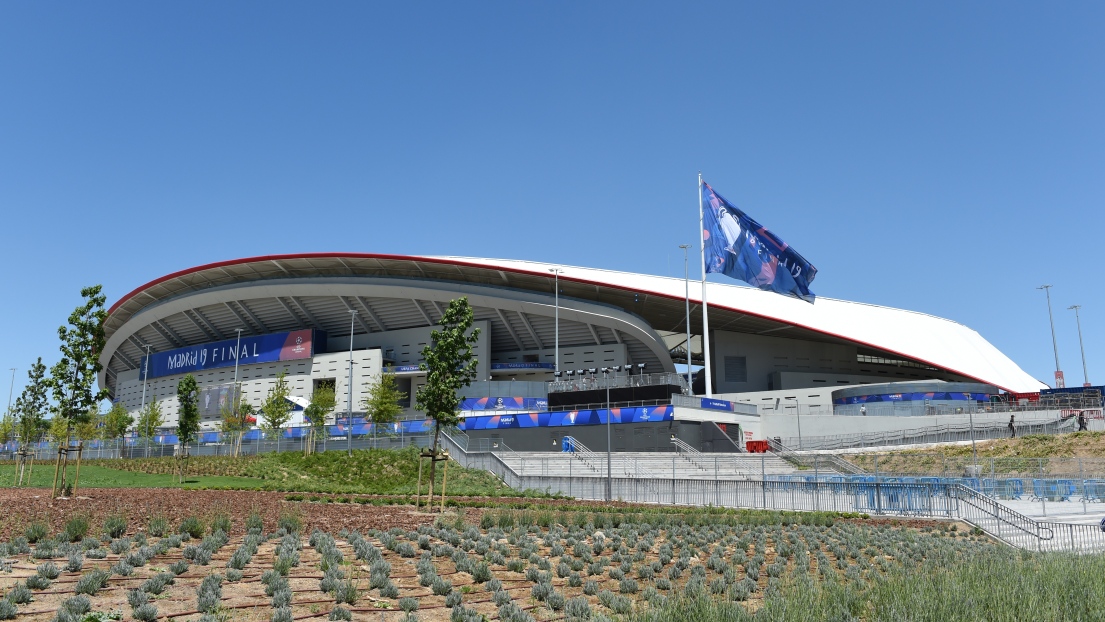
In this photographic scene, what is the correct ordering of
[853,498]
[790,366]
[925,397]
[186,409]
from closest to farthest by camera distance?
[853,498]
[186,409]
[925,397]
[790,366]

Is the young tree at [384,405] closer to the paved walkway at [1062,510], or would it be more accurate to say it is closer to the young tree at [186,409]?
the young tree at [186,409]

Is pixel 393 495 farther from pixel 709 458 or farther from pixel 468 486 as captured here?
pixel 709 458

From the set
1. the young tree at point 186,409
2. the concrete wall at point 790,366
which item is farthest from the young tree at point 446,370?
the concrete wall at point 790,366

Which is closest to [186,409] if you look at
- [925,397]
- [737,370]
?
[737,370]

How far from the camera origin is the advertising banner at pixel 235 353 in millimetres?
73250

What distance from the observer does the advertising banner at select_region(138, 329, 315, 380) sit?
73.2 m

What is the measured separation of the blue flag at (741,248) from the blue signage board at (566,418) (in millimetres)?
12776

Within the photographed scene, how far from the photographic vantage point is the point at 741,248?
5975 cm

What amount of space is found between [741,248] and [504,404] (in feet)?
68.4

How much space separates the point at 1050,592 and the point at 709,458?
36.2 meters

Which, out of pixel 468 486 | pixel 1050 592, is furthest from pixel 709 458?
pixel 1050 592

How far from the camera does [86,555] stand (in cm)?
1109

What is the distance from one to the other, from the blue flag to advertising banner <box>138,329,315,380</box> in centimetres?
3678

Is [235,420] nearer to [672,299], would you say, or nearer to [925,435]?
[672,299]
